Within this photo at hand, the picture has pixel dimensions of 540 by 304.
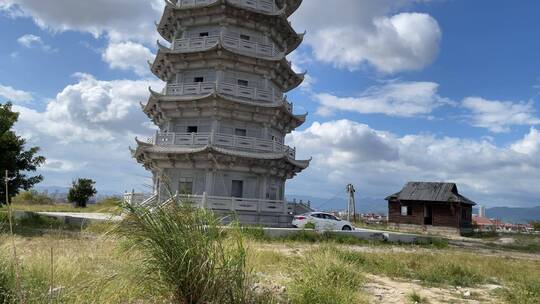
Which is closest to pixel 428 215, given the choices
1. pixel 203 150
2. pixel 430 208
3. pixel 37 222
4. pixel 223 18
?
pixel 430 208

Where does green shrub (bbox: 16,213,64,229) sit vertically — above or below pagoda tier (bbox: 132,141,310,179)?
below

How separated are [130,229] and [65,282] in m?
1.89

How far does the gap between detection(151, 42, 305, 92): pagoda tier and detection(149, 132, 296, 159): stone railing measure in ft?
17.2

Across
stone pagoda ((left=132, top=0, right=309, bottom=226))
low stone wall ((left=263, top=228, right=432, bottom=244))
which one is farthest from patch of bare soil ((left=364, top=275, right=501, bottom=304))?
stone pagoda ((left=132, top=0, right=309, bottom=226))

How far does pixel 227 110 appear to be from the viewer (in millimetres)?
28203

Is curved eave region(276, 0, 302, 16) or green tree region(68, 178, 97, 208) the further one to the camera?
green tree region(68, 178, 97, 208)

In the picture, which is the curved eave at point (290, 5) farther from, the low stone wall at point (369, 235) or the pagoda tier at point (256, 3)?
the low stone wall at point (369, 235)

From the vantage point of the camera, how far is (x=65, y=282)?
21.5 feet

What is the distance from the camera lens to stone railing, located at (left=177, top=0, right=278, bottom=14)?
97.5 feet

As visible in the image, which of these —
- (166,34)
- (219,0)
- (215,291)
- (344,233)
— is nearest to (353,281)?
(215,291)

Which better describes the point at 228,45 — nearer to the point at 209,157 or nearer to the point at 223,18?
the point at 223,18

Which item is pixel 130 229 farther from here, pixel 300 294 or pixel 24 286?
pixel 300 294

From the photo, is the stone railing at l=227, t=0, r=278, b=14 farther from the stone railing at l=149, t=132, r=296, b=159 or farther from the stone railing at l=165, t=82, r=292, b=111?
the stone railing at l=149, t=132, r=296, b=159

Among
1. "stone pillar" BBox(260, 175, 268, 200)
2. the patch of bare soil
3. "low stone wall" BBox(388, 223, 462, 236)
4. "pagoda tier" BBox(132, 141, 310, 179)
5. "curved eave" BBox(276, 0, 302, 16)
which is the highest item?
"curved eave" BBox(276, 0, 302, 16)
